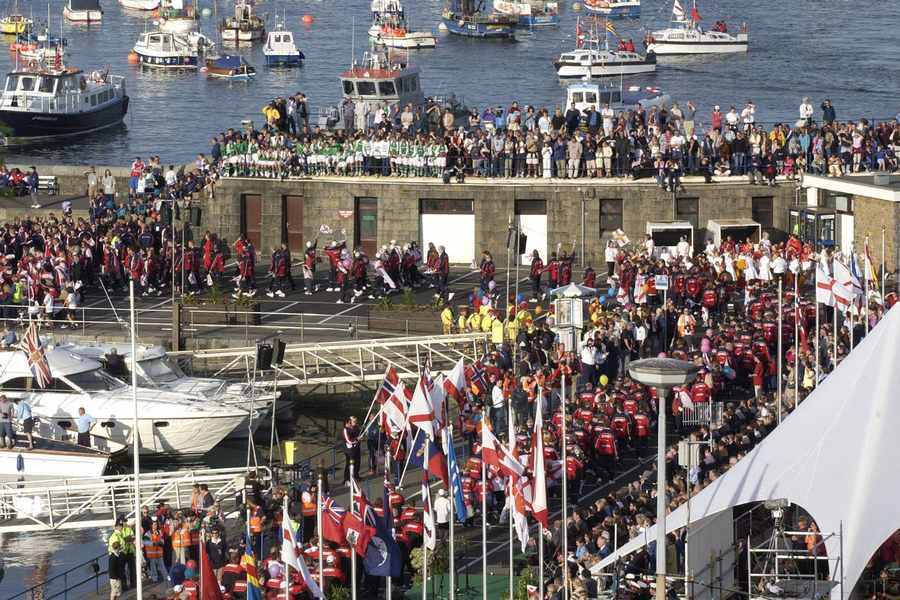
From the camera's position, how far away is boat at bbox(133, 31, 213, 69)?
411 ft

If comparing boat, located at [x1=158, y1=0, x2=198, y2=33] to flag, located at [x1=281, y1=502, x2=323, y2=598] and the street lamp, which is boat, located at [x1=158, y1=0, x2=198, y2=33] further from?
the street lamp

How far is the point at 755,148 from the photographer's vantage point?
181ft

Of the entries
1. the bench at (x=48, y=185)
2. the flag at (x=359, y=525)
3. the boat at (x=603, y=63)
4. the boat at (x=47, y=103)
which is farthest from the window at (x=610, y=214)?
the boat at (x=603, y=63)

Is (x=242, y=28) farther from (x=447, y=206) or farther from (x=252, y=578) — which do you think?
(x=252, y=578)

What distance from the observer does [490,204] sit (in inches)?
2210

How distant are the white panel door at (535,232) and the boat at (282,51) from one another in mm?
70623

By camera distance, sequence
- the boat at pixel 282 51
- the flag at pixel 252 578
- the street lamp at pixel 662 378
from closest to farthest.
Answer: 1. the street lamp at pixel 662 378
2. the flag at pixel 252 578
3. the boat at pixel 282 51

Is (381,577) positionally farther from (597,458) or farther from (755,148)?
(755,148)

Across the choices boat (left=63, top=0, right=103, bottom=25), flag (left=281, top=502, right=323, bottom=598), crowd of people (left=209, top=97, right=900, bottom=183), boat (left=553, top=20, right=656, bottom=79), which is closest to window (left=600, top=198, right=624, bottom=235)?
crowd of people (left=209, top=97, right=900, bottom=183)

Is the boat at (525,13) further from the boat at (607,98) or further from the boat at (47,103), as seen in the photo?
the boat at (607,98)

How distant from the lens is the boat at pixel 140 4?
15475 centimetres

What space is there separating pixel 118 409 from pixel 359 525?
15773 millimetres

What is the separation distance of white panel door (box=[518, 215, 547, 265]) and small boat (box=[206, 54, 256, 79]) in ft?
219

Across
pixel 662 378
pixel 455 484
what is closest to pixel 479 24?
pixel 455 484
